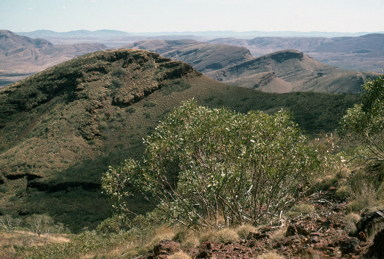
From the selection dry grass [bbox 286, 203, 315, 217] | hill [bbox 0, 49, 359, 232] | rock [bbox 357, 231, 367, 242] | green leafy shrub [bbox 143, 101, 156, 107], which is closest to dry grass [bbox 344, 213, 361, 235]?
rock [bbox 357, 231, 367, 242]

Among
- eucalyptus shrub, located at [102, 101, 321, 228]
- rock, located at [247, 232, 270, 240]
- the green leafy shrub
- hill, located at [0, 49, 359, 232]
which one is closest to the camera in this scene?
rock, located at [247, 232, 270, 240]

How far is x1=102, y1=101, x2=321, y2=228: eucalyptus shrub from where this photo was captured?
884 cm

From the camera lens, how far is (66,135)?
195ft

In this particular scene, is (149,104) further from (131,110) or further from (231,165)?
(231,165)

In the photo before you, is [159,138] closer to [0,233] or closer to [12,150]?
[0,233]

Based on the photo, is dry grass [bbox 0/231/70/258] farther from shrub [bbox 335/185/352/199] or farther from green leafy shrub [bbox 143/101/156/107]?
green leafy shrub [bbox 143/101/156/107]

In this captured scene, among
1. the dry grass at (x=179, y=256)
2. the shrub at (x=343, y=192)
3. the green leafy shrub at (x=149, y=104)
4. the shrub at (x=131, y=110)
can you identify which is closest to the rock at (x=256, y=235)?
the dry grass at (x=179, y=256)

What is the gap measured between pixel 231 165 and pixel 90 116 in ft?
203

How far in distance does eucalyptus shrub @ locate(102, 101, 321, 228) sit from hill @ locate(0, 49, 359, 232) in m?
27.4

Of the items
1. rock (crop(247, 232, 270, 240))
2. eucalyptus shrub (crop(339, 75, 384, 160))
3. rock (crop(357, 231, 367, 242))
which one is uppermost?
eucalyptus shrub (crop(339, 75, 384, 160))

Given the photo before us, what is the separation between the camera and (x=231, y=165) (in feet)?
32.4

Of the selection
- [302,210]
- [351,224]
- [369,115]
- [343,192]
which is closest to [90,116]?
[302,210]

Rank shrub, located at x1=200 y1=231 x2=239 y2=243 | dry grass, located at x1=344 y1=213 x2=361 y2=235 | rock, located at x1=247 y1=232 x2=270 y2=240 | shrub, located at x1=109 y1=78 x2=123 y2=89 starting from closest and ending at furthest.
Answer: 1. dry grass, located at x1=344 y1=213 x2=361 y2=235
2. rock, located at x1=247 y1=232 x2=270 y2=240
3. shrub, located at x1=200 y1=231 x2=239 y2=243
4. shrub, located at x1=109 y1=78 x2=123 y2=89

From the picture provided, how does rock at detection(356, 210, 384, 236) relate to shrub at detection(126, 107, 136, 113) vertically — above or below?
above
